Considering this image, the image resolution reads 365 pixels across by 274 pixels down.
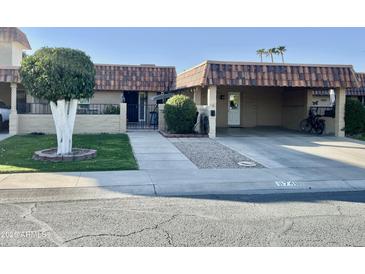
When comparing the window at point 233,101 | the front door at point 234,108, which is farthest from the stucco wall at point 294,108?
the window at point 233,101

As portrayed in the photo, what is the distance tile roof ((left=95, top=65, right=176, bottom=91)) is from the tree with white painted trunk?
12.8 metres

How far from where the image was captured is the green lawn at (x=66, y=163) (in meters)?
9.34

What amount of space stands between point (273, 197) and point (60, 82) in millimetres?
6519

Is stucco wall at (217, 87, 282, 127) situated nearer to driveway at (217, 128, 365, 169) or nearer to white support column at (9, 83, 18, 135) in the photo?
driveway at (217, 128, 365, 169)

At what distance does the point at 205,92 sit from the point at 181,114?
19.1ft

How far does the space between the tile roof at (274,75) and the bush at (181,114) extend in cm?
108

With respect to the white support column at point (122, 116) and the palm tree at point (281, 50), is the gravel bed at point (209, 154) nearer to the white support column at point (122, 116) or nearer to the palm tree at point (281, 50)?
the white support column at point (122, 116)

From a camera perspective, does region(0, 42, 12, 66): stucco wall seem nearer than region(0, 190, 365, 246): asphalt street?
No

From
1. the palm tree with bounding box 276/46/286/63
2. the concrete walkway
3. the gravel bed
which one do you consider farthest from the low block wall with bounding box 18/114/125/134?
the palm tree with bounding box 276/46/286/63

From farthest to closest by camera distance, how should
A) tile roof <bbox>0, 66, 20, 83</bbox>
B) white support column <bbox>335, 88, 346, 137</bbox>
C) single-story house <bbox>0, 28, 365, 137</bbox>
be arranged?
white support column <bbox>335, 88, 346, 137</bbox> → tile roof <bbox>0, 66, 20, 83</bbox> → single-story house <bbox>0, 28, 365, 137</bbox>

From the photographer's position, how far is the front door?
76.7 feet

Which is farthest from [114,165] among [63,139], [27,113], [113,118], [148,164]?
[27,113]

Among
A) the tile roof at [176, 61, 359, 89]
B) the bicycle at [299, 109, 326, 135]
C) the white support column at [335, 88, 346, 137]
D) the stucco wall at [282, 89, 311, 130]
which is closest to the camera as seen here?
the tile roof at [176, 61, 359, 89]

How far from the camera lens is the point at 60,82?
10281 millimetres
